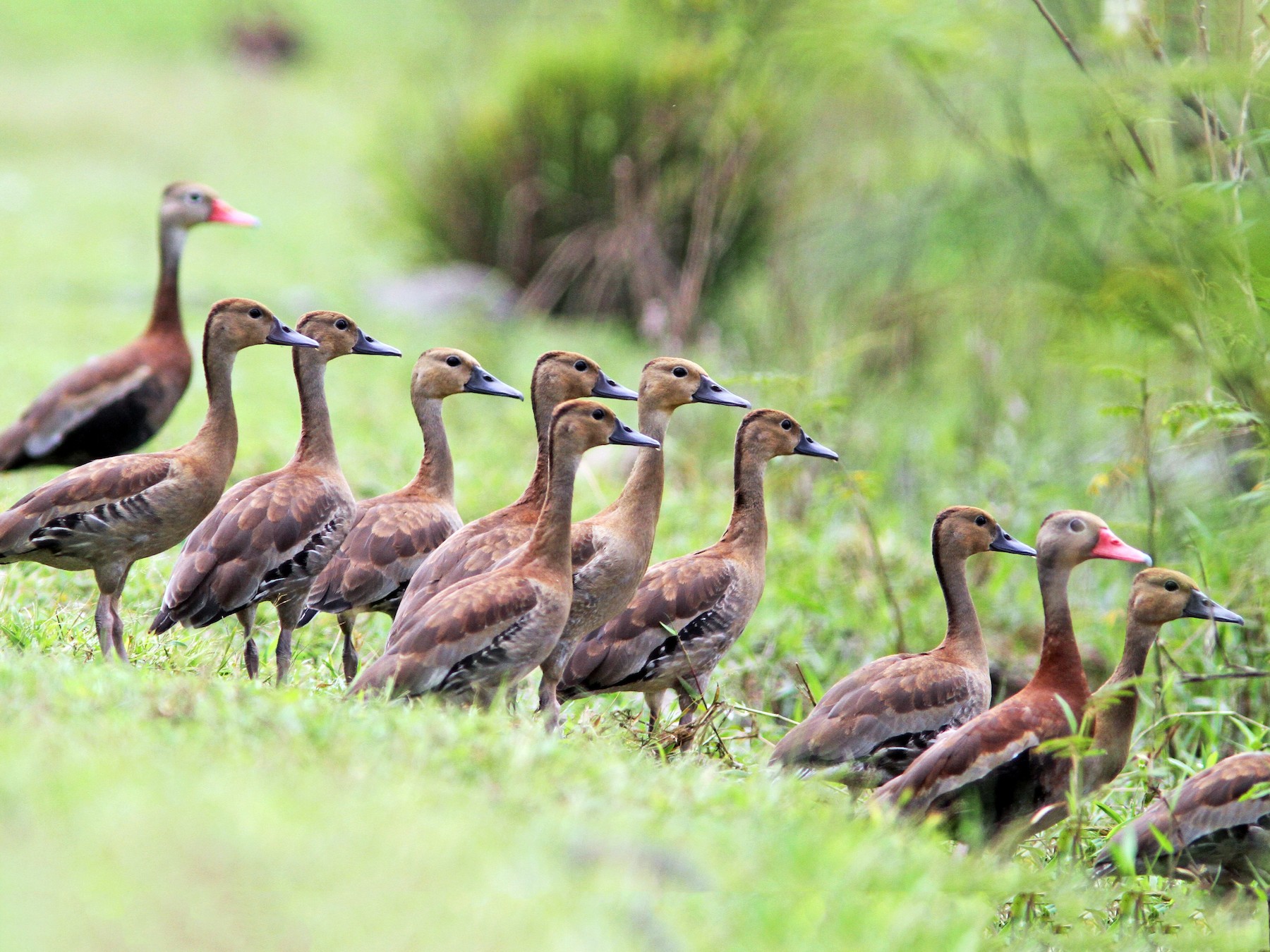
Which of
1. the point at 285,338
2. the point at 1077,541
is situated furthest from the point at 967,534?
the point at 285,338

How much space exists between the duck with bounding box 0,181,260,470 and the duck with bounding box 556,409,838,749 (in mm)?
3137

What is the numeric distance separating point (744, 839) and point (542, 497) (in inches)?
91.2

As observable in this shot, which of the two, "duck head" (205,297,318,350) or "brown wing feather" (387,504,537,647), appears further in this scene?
"duck head" (205,297,318,350)

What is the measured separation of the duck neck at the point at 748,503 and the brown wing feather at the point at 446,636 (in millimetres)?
1233

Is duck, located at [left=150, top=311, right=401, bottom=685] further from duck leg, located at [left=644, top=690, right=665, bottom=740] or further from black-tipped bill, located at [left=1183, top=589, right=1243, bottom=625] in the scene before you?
black-tipped bill, located at [left=1183, top=589, right=1243, bottom=625]

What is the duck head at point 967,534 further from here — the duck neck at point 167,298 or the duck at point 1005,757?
the duck neck at point 167,298

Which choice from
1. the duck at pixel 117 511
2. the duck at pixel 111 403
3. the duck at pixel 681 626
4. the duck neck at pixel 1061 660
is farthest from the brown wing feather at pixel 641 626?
the duck at pixel 111 403

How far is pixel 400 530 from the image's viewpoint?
532cm

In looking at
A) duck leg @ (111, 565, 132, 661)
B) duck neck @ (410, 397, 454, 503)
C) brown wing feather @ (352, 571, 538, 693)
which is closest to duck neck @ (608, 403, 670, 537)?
duck neck @ (410, 397, 454, 503)

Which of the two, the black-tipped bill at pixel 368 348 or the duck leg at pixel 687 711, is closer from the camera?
the duck leg at pixel 687 711

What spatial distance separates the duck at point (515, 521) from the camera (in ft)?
16.5

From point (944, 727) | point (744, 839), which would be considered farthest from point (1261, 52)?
point (744, 839)

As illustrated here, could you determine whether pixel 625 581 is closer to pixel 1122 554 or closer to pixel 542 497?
pixel 542 497

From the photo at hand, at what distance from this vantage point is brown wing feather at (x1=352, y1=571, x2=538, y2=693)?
437 cm
